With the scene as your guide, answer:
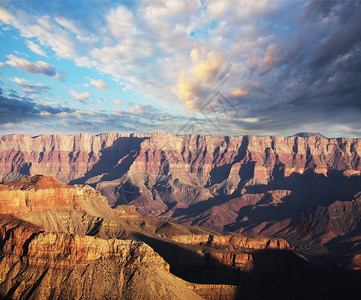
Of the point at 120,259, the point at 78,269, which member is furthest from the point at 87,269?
the point at 120,259

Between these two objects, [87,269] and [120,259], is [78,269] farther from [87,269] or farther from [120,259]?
[120,259]

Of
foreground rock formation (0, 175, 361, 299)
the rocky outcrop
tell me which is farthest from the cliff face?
foreground rock formation (0, 175, 361, 299)

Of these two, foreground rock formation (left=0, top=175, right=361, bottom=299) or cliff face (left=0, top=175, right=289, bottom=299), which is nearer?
cliff face (left=0, top=175, right=289, bottom=299)

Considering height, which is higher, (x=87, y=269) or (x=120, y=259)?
(x=120, y=259)

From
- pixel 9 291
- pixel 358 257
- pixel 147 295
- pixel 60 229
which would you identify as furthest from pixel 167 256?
pixel 358 257

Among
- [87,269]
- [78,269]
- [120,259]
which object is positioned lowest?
[78,269]

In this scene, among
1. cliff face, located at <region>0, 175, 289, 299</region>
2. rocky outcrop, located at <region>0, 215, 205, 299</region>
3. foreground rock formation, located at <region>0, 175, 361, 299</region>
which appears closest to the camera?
rocky outcrop, located at <region>0, 215, 205, 299</region>

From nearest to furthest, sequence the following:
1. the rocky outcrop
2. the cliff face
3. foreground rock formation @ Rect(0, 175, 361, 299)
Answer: the rocky outcrop
the cliff face
foreground rock formation @ Rect(0, 175, 361, 299)

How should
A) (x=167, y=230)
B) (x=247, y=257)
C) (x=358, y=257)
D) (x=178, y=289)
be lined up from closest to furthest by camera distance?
(x=178, y=289)
(x=247, y=257)
(x=167, y=230)
(x=358, y=257)

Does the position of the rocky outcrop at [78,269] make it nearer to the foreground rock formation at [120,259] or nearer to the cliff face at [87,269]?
the cliff face at [87,269]

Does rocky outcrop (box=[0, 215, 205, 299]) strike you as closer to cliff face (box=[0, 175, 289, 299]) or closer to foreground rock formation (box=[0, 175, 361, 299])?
cliff face (box=[0, 175, 289, 299])

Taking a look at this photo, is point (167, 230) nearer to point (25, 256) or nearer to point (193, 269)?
point (193, 269)
